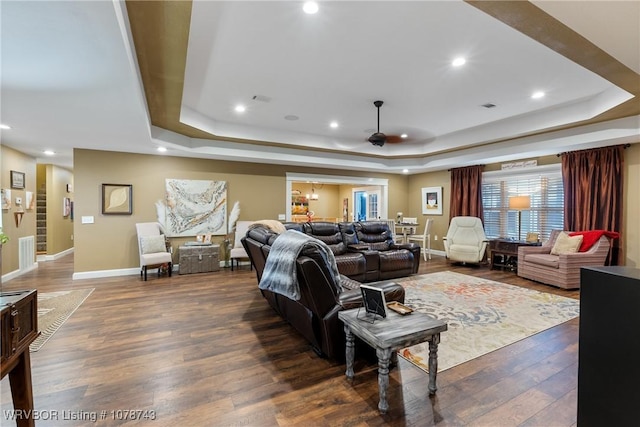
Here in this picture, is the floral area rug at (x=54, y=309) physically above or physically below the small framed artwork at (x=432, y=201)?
below

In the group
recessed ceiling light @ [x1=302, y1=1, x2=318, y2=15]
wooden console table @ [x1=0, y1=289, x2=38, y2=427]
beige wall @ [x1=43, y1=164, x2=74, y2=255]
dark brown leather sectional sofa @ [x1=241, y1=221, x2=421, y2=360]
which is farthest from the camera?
beige wall @ [x1=43, y1=164, x2=74, y2=255]

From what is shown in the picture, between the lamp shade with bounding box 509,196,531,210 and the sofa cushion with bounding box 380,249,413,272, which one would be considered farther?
the lamp shade with bounding box 509,196,531,210

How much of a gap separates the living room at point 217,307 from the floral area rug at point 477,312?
18cm

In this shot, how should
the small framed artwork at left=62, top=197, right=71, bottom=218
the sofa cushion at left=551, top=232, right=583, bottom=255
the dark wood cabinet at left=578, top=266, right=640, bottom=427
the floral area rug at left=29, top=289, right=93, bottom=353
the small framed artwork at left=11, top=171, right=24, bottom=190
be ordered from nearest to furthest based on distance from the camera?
the dark wood cabinet at left=578, top=266, right=640, bottom=427, the floral area rug at left=29, top=289, right=93, bottom=353, the sofa cushion at left=551, top=232, right=583, bottom=255, the small framed artwork at left=11, top=171, right=24, bottom=190, the small framed artwork at left=62, top=197, right=71, bottom=218

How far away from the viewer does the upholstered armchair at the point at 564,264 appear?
183 inches

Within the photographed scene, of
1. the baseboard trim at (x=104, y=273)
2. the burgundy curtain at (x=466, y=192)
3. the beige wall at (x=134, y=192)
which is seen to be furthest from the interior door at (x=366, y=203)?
the baseboard trim at (x=104, y=273)

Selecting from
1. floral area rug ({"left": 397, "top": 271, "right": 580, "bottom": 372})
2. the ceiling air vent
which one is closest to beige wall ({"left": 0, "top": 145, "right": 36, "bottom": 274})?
the ceiling air vent

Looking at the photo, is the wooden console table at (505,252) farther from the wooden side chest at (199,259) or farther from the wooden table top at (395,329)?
the wooden side chest at (199,259)

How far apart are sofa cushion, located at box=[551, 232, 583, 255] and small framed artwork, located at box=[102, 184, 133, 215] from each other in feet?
26.3

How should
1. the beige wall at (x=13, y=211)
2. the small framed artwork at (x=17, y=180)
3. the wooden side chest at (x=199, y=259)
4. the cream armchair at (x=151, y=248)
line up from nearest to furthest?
1. the beige wall at (x=13, y=211)
2. the cream armchair at (x=151, y=248)
3. the small framed artwork at (x=17, y=180)
4. the wooden side chest at (x=199, y=259)

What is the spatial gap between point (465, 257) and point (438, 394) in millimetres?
4990

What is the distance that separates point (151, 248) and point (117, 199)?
123 cm

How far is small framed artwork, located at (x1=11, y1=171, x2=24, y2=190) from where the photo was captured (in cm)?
537

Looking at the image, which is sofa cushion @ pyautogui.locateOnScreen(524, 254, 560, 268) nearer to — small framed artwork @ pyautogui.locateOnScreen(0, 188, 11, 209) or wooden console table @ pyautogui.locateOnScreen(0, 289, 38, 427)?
wooden console table @ pyautogui.locateOnScreen(0, 289, 38, 427)
